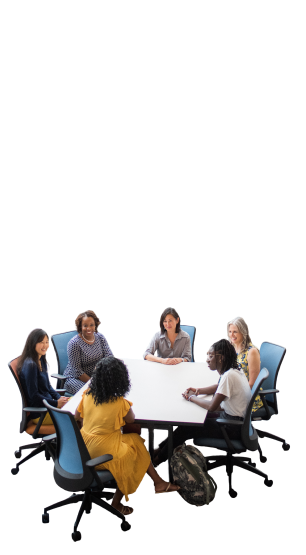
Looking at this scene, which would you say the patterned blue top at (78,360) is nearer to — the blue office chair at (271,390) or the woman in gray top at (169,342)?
the woman in gray top at (169,342)

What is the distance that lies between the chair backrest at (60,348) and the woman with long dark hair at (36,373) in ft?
2.61

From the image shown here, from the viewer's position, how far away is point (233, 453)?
4023mm

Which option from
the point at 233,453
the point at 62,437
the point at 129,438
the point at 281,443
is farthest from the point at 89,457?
the point at 281,443

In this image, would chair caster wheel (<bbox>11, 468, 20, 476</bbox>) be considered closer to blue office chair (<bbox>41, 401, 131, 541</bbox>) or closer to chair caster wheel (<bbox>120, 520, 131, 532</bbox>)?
blue office chair (<bbox>41, 401, 131, 541</bbox>)

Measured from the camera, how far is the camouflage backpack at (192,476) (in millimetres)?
3695

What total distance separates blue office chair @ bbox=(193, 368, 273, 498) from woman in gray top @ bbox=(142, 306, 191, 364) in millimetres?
1426

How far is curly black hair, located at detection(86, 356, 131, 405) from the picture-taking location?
343 cm

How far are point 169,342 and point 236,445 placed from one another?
176cm

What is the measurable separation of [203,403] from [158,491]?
0.77m

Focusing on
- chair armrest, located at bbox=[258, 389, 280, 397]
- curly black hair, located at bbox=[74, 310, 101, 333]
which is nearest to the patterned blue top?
curly black hair, located at bbox=[74, 310, 101, 333]

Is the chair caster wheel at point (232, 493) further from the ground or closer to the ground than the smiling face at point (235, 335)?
closer to the ground

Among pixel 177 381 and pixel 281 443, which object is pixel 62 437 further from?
pixel 281 443

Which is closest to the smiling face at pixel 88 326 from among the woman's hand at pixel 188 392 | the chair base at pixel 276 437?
the woman's hand at pixel 188 392

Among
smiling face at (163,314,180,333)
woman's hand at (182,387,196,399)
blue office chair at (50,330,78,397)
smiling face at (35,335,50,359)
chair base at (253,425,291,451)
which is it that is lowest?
chair base at (253,425,291,451)
